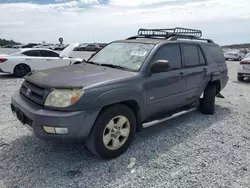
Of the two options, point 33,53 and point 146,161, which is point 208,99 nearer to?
point 146,161

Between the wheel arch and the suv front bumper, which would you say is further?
the wheel arch

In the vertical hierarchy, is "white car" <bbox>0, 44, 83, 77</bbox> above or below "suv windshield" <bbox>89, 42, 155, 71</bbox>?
below

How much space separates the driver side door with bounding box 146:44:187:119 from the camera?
4031 millimetres

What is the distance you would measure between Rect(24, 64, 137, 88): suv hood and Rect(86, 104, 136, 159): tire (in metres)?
0.44

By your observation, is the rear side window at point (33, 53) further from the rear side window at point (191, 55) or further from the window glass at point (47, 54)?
the rear side window at point (191, 55)

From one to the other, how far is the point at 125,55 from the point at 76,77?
3.89 feet

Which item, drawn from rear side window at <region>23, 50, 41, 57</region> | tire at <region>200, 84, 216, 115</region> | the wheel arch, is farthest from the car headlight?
rear side window at <region>23, 50, 41, 57</region>

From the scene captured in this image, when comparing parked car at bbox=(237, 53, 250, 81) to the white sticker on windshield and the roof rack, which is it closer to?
the roof rack

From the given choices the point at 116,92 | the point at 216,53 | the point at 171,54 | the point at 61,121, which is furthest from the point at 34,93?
the point at 216,53

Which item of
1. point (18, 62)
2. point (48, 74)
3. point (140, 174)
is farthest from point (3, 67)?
point (140, 174)

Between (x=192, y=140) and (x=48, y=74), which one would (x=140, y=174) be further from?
(x=48, y=74)

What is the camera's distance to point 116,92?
3.41 metres

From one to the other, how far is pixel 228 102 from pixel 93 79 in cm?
492

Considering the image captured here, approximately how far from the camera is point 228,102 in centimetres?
697
